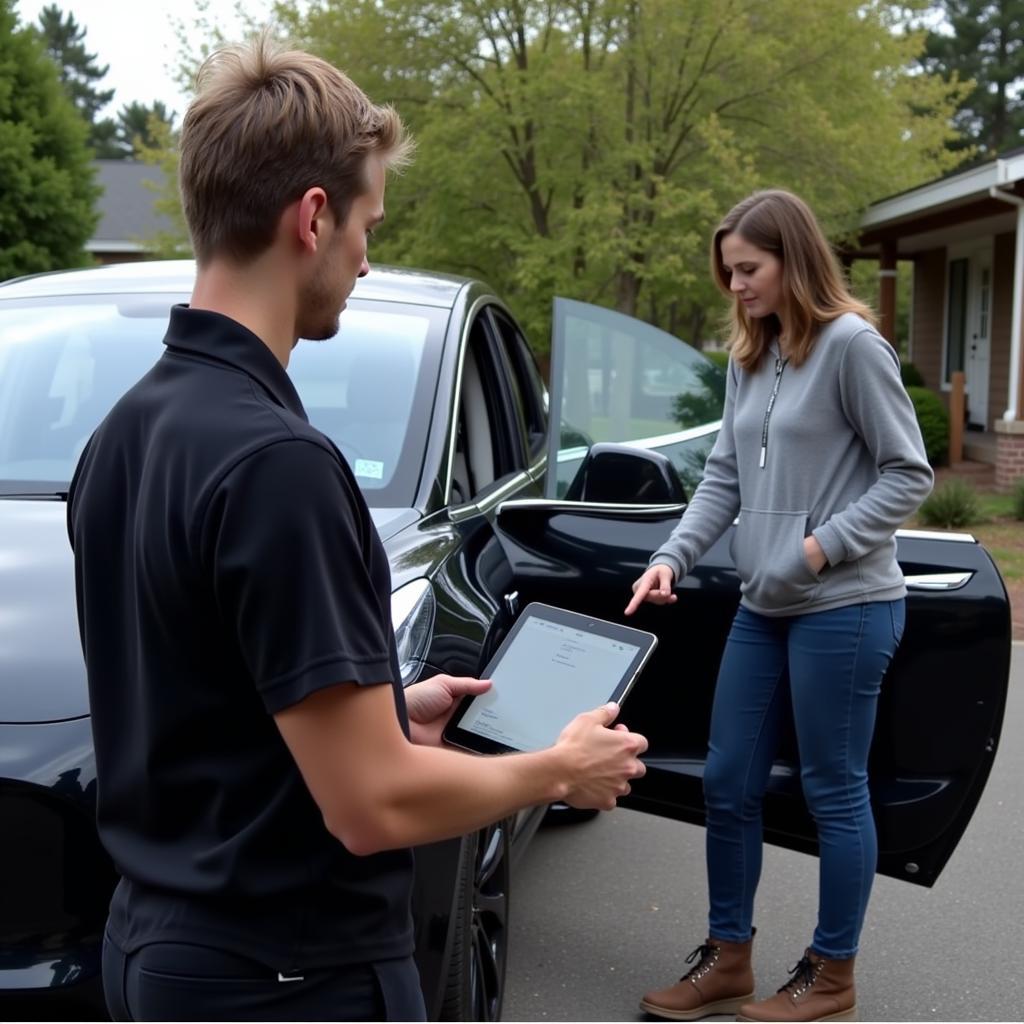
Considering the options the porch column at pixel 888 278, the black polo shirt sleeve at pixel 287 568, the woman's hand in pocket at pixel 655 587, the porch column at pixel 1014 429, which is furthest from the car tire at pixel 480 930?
the porch column at pixel 888 278

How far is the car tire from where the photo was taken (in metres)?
2.65

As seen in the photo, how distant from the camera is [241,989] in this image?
1.43 metres

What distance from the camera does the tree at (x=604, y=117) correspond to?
16.5m

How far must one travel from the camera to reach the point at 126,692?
1.49 m

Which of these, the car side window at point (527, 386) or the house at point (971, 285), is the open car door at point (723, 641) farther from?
the house at point (971, 285)

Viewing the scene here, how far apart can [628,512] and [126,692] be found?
2175 millimetres

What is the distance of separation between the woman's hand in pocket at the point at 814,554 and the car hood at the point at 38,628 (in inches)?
38.9

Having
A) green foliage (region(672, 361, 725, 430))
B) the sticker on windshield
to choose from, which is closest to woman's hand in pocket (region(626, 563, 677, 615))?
the sticker on windshield

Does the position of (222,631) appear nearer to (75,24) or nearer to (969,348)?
(969,348)

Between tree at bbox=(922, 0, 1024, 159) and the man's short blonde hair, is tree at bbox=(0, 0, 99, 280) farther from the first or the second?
tree at bbox=(922, 0, 1024, 159)

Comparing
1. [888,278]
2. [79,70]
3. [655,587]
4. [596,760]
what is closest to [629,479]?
[655,587]

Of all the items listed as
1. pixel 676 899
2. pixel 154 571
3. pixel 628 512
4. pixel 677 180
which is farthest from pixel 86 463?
pixel 677 180

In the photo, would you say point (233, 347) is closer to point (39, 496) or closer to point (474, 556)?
point (474, 556)

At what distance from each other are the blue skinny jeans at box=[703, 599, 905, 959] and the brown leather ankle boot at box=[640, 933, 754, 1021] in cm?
5
